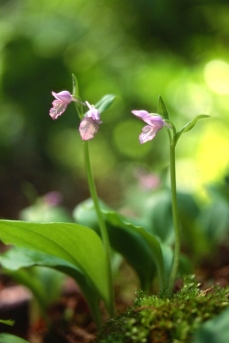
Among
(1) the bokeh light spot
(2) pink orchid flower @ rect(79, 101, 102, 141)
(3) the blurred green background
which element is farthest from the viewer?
(1) the bokeh light spot

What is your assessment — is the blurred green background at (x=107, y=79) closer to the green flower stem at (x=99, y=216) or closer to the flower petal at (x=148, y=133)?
the green flower stem at (x=99, y=216)

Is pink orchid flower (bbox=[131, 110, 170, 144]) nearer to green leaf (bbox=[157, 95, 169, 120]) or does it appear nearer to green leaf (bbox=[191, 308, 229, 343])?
green leaf (bbox=[157, 95, 169, 120])

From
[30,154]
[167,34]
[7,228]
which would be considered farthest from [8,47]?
[7,228]

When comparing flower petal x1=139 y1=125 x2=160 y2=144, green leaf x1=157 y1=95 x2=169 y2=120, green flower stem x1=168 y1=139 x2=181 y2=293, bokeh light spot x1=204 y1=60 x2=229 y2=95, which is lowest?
green flower stem x1=168 y1=139 x2=181 y2=293

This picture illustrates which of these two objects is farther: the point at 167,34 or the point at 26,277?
the point at 167,34

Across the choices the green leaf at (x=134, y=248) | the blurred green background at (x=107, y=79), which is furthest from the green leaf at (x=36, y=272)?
the blurred green background at (x=107, y=79)

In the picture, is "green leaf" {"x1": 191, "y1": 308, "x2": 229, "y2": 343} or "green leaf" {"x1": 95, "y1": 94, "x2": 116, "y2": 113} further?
"green leaf" {"x1": 95, "y1": 94, "x2": 116, "y2": 113}

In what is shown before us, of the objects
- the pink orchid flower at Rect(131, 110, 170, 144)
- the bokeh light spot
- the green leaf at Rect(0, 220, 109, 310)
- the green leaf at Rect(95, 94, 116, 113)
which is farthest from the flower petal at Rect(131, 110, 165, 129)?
the bokeh light spot

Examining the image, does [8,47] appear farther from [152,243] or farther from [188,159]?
[152,243]
